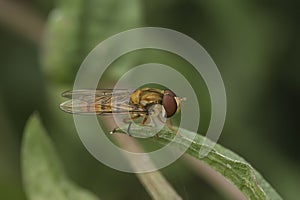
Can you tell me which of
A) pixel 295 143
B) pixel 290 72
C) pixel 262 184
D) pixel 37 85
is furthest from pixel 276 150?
pixel 262 184

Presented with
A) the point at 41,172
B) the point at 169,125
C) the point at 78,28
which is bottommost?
the point at 41,172

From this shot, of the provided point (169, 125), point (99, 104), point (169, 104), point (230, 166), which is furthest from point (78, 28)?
point (230, 166)

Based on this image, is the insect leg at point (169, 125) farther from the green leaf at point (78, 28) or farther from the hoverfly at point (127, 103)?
the green leaf at point (78, 28)

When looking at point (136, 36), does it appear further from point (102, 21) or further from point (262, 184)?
point (262, 184)

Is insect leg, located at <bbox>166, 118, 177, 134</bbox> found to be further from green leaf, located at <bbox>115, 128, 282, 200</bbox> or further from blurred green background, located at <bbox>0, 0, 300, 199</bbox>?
blurred green background, located at <bbox>0, 0, 300, 199</bbox>

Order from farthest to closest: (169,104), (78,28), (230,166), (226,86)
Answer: (226,86) → (78,28) → (169,104) → (230,166)

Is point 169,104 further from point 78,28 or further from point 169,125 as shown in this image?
point 78,28

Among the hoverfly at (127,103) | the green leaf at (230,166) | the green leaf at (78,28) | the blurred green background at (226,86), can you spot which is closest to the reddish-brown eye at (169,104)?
the hoverfly at (127,103)
